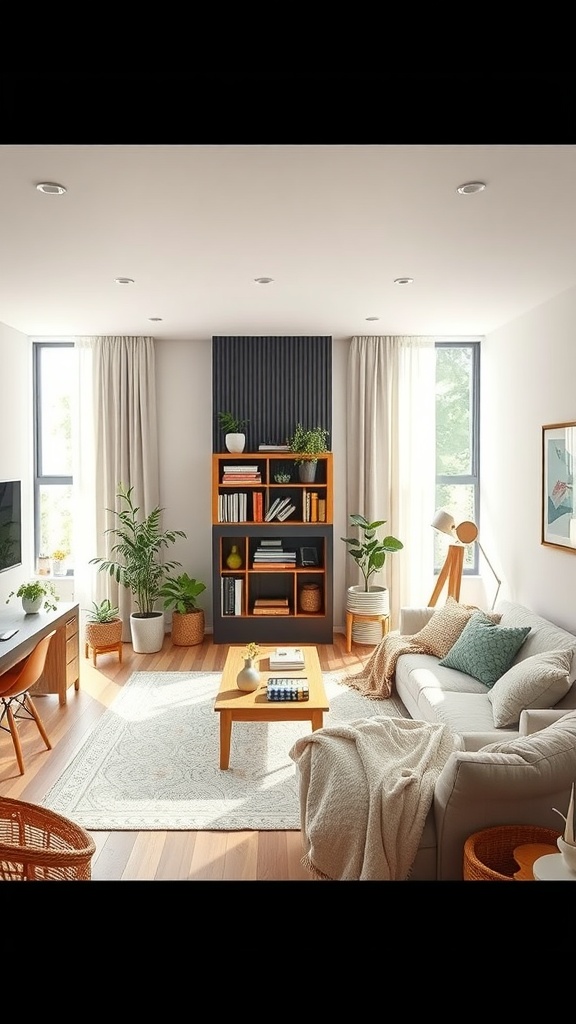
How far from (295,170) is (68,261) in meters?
1.74

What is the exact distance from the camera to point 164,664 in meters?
5.59

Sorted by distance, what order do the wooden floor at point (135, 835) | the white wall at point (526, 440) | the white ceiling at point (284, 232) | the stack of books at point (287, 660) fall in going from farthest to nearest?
the white wall at point (526, 440)
the stack of books at point (287, 660)
the wooden floor at point (135, 835)
the white ceiling at point (284, 232)

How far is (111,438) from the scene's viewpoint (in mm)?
6277

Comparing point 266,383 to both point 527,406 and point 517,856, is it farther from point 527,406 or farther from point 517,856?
point 517,856

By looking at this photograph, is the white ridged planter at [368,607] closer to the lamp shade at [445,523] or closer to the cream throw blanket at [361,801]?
the lamp shade at [445,523]

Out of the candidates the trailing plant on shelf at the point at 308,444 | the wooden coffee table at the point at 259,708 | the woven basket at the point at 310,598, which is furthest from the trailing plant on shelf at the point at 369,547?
the wooden coffee table at the point at 259,708

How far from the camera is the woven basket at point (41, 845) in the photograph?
1.73 m

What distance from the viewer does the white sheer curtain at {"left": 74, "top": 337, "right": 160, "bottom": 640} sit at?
623cm

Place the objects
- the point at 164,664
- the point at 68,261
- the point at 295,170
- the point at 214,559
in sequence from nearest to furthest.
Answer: the point at 295,170, the point at 68,261, the point at 164,664, the point at 214,559

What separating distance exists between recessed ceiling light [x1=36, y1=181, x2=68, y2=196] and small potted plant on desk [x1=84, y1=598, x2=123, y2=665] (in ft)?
11.6

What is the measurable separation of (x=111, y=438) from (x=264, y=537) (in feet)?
5.22

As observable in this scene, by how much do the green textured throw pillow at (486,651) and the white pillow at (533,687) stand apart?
49cm
